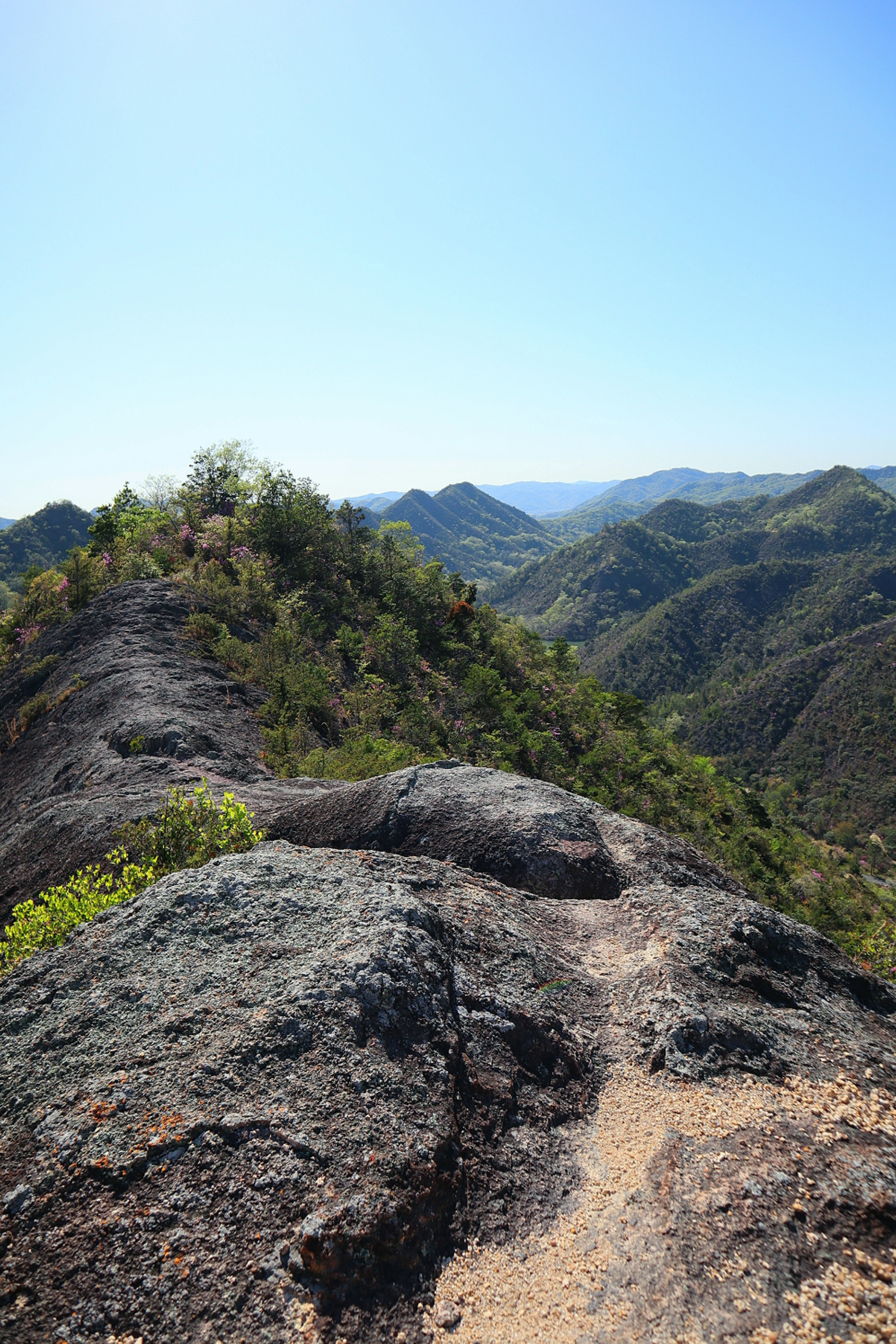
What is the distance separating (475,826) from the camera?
7719mm

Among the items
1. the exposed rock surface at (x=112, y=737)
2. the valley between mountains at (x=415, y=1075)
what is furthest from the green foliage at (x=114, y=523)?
the valley between mountains at (x=415, y=1075)

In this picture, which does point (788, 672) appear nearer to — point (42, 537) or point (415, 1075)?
point (415, 1075)

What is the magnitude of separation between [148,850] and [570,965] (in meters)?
4.61

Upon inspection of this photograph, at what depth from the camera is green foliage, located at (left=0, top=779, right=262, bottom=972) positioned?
517cm

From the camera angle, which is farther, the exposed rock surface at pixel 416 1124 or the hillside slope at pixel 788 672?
the hillside slope at pixel 788 672

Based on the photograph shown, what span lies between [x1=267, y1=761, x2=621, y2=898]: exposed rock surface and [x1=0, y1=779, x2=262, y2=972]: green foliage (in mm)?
1285

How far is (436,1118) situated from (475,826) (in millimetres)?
4049

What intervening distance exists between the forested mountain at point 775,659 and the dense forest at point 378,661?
77933mm

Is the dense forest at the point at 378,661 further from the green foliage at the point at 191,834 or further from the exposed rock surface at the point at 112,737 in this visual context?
the green foliage at the point at 191,834

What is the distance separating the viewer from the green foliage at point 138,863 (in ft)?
17.0

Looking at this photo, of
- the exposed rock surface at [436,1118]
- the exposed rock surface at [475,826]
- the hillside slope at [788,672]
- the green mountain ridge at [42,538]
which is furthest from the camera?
the green mountain ridge at [42,538]

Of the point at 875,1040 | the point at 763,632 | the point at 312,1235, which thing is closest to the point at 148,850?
the point at 312,1235

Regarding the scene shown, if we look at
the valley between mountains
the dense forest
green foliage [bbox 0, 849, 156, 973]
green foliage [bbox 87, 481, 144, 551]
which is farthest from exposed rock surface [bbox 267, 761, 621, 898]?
green foliage [bbox 87, 481, 144, 551]

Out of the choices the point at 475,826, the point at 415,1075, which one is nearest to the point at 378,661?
the point at 475,826
